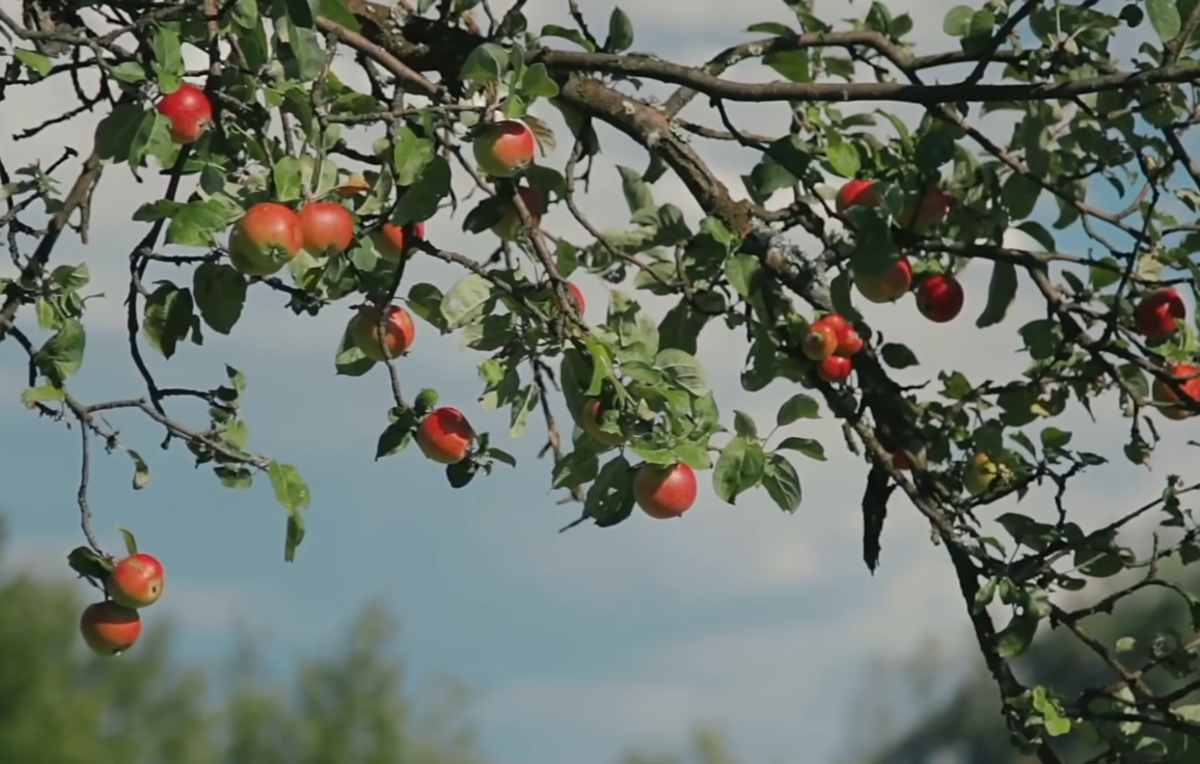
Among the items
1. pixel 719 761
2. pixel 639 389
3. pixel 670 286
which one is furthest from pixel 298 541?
pixel 719 761

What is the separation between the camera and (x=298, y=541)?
1.35 meters

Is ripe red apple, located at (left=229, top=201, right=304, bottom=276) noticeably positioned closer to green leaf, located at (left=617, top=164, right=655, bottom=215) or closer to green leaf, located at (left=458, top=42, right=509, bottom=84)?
green leaf, located at (left=458, top=42, right=509, bottom=84)

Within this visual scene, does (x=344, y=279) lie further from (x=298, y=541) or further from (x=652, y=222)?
(x=652, y=222)

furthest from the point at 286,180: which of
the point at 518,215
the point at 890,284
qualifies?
the point at 890,284

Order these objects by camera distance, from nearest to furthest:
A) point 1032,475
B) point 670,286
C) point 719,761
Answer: point 670,286 < point 1032,475 < point 719,761

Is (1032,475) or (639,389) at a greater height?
(1032,475)

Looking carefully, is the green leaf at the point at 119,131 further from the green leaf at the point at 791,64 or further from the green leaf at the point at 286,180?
the green leaf at the point at 791,64

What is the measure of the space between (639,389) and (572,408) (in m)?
0.10

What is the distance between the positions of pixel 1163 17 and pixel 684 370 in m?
0.66

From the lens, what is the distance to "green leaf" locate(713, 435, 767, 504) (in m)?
1.37

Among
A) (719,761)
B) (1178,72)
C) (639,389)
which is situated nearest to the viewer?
(639,389)

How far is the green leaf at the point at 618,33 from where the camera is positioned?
69.0 inches

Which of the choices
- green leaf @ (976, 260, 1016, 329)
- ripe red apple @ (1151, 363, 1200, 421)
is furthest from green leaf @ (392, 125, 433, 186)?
ripe red apple @ (1151, 363, 1200, 421)

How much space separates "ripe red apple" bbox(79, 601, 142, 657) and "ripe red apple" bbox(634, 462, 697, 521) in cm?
56
